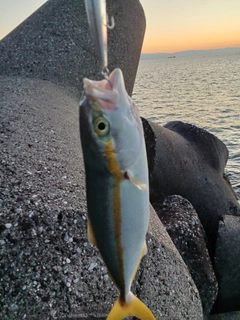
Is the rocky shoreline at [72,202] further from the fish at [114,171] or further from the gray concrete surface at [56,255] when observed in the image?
the fish at [114,171]

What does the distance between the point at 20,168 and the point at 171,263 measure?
164cm

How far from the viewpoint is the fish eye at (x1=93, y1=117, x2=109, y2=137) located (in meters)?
1.71

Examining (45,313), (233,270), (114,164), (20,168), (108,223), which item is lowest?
(233,270)

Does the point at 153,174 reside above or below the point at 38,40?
below

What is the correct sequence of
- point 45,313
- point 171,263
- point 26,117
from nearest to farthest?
point 45,313
point 171,263
point 26,117

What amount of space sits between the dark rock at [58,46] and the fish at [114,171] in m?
5.81

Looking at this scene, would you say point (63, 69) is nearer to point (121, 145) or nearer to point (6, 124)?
point (6, 124)

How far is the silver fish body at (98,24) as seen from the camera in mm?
1827

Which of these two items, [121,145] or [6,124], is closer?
[121,145]

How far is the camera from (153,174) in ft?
19.8

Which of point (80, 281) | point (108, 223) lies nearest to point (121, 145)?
→ point (108, 223)

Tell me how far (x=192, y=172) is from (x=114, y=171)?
5.14 metres

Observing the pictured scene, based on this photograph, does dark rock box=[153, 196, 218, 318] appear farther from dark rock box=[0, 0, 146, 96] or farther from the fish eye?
dark rock box=[0, 0, 146, 96]

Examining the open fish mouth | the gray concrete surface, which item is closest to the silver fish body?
the open fish mouth
